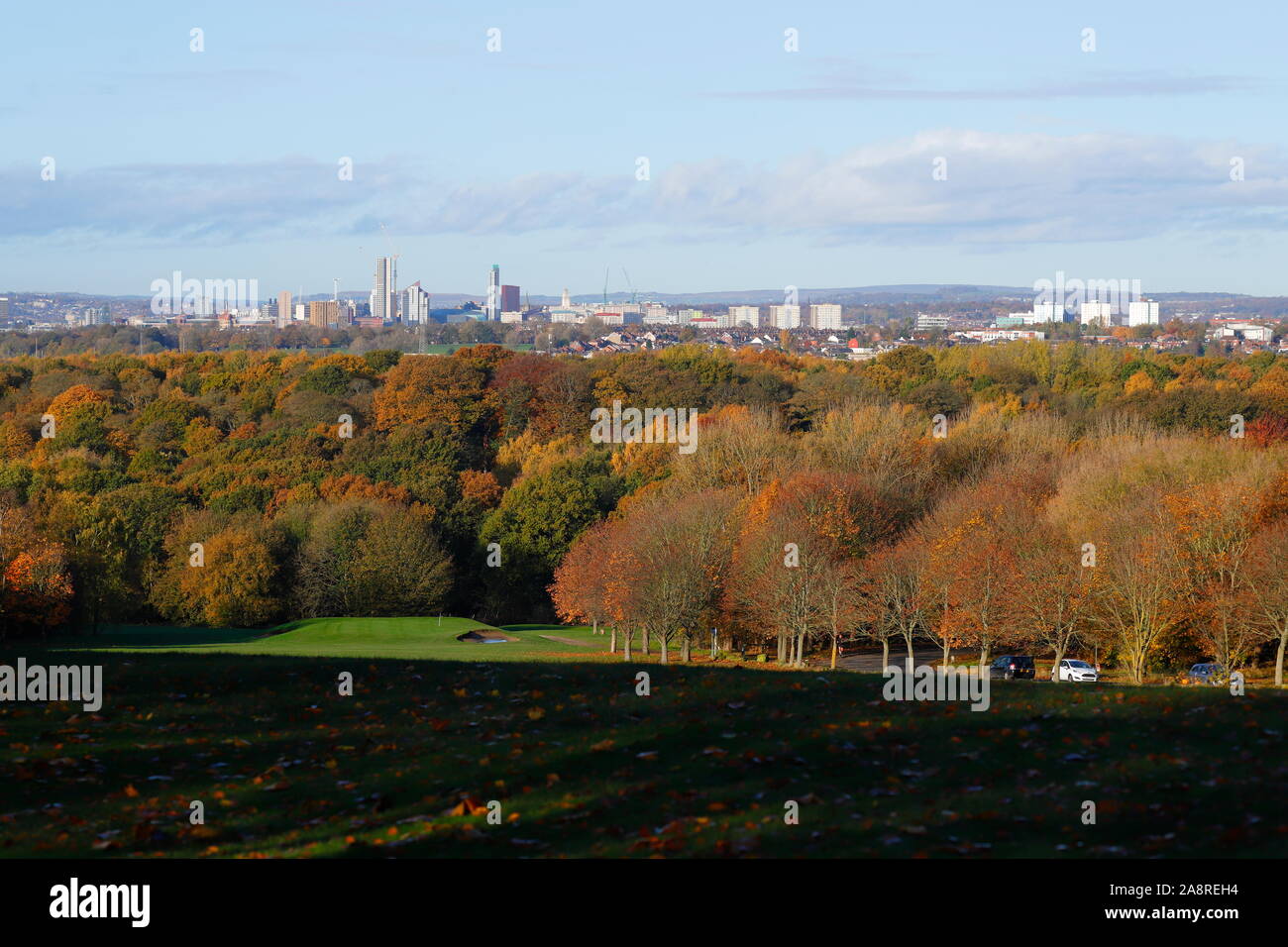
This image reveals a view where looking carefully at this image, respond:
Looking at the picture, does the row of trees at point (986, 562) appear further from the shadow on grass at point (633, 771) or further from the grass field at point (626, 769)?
the shadow on grass at point (633, 771)

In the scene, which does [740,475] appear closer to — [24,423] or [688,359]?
[688,359]

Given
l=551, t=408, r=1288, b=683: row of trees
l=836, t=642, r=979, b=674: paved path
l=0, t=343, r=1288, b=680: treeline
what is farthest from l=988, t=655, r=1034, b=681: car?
l=0, t=343, r=1288, b=680: treeline

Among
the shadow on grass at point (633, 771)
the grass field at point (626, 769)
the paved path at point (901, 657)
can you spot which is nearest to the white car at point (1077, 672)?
the paved path at point (901, 657)

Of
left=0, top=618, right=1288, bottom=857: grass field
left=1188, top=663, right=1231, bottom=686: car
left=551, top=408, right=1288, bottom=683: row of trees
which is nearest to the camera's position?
left=0, top=618, right=1288, bottom=857: grass field

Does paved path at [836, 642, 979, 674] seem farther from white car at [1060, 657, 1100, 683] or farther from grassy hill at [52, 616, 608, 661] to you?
grassy hill at [52, 616, 608, 661]

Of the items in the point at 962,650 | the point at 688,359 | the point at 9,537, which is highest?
the point at 688,359
